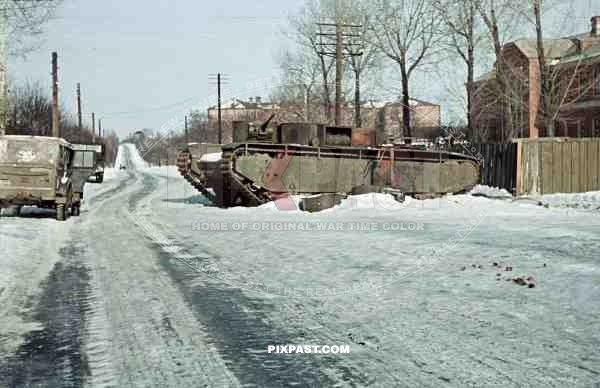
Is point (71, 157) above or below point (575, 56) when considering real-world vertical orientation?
below

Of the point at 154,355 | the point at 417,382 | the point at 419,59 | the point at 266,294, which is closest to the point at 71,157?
the point at 266,294

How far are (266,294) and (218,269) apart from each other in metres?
1.97

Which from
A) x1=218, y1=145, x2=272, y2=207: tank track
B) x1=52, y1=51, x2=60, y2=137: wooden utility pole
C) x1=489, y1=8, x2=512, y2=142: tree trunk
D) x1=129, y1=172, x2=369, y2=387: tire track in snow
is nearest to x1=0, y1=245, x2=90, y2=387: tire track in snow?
x1=129, y1=172, x2=369, y2=387: tire track in snow

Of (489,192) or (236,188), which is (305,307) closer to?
(236,188)

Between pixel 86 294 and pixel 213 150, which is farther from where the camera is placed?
pixel 213 150

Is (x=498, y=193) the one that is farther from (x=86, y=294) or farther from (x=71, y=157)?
(x=86, y=294)

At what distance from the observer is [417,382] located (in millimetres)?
4508

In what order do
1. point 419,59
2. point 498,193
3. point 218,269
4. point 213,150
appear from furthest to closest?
point 419,59, point 213,150, point 498,193, point 218,269

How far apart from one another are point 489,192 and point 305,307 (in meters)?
19.4

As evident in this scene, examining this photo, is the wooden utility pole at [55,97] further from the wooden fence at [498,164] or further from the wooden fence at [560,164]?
the wooden fence at [560,164]

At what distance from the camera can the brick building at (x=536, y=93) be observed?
36.9 meters

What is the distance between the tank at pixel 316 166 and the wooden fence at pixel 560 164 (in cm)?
194

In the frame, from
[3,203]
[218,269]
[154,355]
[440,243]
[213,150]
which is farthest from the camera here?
[213,150]

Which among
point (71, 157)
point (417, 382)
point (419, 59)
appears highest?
point (419, 59)
